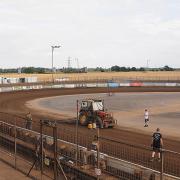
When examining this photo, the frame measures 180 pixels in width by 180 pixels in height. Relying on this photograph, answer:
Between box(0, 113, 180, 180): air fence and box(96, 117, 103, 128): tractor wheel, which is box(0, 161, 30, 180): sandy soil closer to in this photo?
box(0, 113, 180, 180): air fence

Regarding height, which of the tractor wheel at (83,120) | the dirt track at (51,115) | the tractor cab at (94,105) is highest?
the tractor cab at (94,105)

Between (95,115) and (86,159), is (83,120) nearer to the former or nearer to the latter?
(95,115)

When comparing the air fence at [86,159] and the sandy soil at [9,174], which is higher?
the air fence at [86,159]

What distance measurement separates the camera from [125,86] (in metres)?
80.6

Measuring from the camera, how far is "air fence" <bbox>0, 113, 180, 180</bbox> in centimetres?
1313

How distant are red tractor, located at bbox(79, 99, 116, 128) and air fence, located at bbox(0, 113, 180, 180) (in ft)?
23.1

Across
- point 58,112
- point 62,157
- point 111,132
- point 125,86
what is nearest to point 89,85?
point 125,86

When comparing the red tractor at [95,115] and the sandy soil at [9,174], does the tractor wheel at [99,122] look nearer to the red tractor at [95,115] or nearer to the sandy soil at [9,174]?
the red tractor at [95,115]

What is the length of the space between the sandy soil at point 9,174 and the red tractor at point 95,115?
12.3 meters

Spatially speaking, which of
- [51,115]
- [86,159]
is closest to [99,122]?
[51,115]

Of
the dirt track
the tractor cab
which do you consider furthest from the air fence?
the tractor cab

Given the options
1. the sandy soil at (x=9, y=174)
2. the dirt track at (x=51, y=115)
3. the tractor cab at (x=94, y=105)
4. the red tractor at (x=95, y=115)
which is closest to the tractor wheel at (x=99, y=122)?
the red tractor at (x=95, y=115)

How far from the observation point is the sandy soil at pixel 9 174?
1606cm

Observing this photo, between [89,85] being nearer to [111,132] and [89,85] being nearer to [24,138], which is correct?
[111,132]
